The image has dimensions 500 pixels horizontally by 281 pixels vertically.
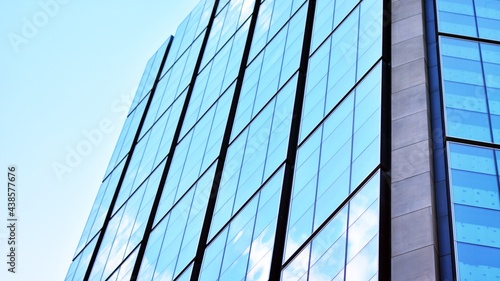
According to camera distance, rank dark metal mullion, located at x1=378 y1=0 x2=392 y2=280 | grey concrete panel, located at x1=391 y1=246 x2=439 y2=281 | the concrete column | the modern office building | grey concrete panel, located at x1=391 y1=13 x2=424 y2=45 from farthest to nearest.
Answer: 1. grey concrete panel, located at x1=391 y1=13 x2=424 y2=45
2. the modern office building
3. dark metal mullion, located at x1=378 y1=0 x2=392 y2=280
4. the concrete column
5. grey concrete panel, located at x1=391 y1=246 x2=439 y2=281

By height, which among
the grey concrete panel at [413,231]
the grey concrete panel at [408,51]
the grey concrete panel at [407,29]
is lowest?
the grey concrete panel at [413,231]

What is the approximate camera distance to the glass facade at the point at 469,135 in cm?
1919

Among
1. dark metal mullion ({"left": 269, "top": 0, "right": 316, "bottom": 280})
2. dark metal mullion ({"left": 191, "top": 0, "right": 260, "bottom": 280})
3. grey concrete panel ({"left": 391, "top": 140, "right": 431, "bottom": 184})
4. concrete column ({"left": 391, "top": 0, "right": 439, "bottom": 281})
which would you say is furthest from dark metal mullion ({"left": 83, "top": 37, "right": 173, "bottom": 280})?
grey concrete panel ({"left": 391, "top": 140, "right": 431, "bottom": 184})

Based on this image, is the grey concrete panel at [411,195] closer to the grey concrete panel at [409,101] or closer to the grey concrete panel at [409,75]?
the grey concrete panel at [409,101]

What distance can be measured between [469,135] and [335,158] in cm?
450

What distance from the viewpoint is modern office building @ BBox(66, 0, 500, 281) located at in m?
20.6

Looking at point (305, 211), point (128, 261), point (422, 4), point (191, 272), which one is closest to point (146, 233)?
point (128, 261)

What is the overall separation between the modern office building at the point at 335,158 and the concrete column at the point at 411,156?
4 cm

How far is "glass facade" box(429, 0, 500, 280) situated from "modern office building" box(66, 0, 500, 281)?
0.14 feet

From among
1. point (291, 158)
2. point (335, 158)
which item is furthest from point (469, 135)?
point (291, 158)

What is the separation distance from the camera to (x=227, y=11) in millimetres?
53000

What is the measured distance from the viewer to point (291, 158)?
29.3 meters

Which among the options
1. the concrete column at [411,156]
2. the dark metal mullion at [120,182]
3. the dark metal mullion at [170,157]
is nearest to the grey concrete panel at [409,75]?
the concrete column at [411,156]

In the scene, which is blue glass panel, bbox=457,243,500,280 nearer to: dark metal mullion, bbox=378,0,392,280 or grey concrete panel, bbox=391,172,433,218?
grey concrete panel, bbox=391,172,433,218
